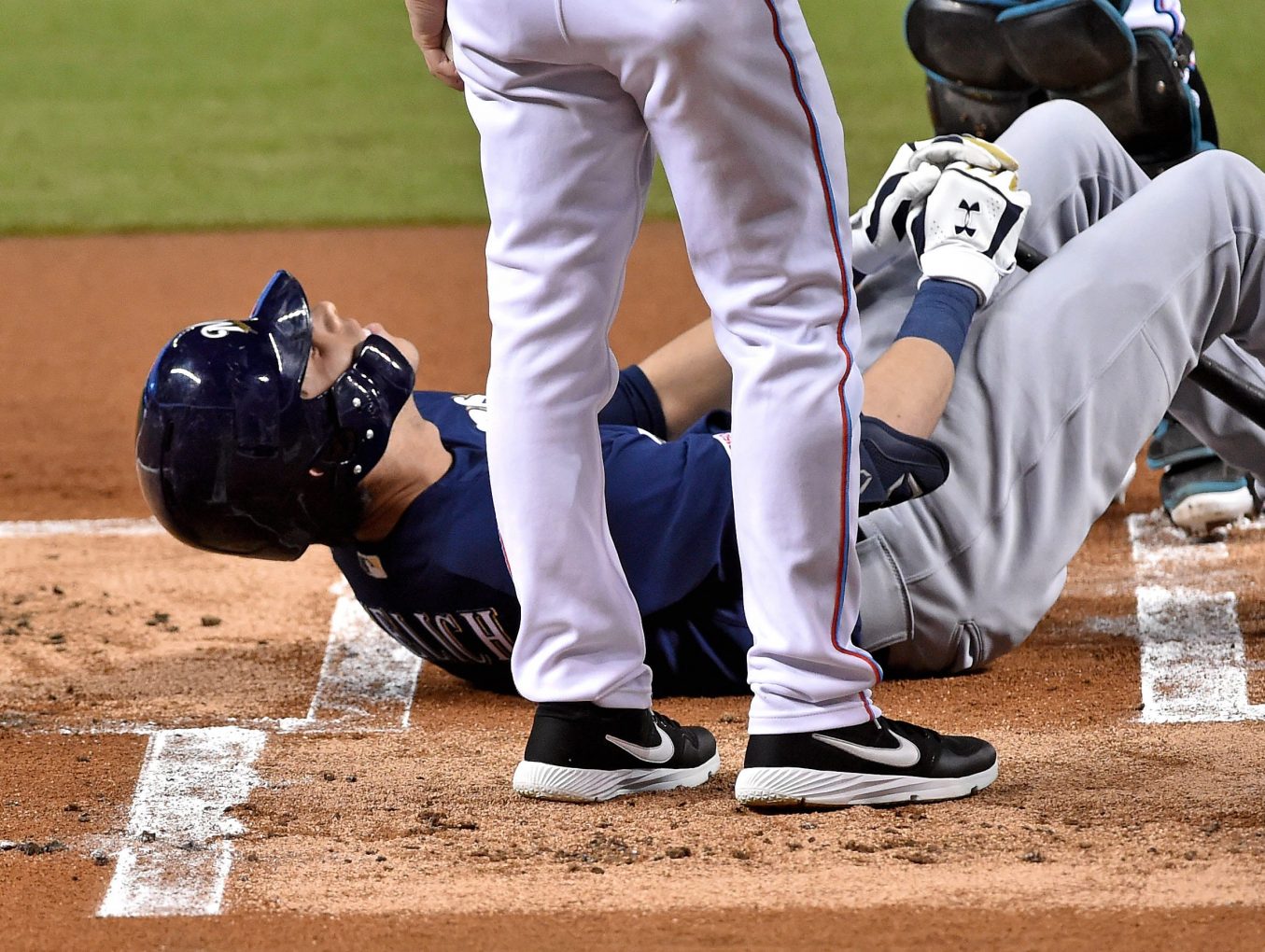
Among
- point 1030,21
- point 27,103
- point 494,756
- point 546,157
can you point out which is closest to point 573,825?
point 494,756

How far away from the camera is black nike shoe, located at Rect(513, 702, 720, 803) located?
6.21 ft

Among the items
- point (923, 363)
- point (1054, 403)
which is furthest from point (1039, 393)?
point (923, 363)

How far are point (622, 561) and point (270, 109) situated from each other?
6.85 m

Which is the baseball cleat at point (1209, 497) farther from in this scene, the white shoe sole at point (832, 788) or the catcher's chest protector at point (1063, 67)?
the white shoe sole at point (832, 788)

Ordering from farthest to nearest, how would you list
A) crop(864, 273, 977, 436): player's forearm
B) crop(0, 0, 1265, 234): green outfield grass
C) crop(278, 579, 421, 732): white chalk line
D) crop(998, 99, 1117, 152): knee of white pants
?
crop(0, 0, 1265, 234): green outfield grass
crop(998, 99, 1117, 152): knee of white pants
crop(278, 579, 421, 732): white chalk line
crop(864, 273, 977, 436): player's forearm

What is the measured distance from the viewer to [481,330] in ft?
16.8

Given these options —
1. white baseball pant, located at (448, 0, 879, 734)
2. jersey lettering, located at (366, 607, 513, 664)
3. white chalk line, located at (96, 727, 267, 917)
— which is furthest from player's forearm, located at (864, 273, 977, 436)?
white chalk line, located at (96, 727, 267, 917)

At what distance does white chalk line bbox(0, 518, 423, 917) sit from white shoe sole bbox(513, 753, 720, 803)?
34 centimetres

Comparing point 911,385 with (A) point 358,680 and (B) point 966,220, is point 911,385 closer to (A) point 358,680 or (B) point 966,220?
(B) point 966,220

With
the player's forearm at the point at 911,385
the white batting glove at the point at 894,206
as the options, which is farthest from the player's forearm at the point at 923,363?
the white batting glove at the point at 894,206

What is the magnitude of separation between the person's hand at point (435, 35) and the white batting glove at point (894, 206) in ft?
2.55

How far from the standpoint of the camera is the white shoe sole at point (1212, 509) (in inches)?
120

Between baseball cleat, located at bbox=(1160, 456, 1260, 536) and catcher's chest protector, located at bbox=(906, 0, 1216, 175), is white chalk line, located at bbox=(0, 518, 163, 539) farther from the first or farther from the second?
baseball cleat, located at bbox=(1160, 456, 1260, 536)

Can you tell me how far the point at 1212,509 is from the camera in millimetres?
3047
